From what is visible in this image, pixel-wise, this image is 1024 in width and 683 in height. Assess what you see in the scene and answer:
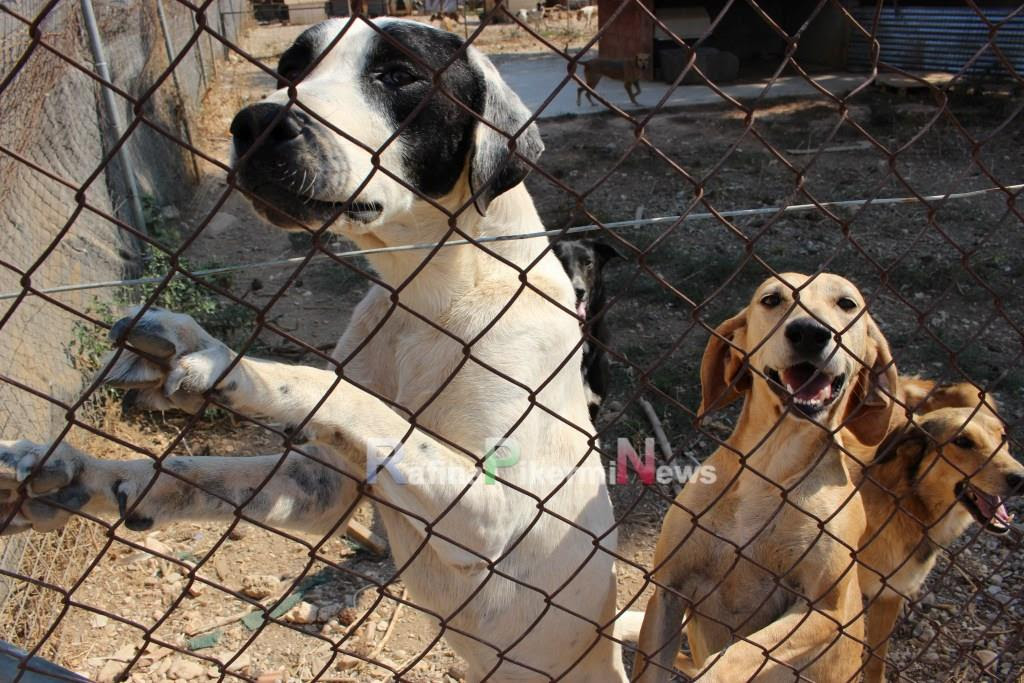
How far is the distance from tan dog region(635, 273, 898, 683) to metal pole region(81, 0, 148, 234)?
150 inches

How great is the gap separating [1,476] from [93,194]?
350 centimetres

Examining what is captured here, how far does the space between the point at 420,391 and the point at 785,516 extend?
49.8 inches

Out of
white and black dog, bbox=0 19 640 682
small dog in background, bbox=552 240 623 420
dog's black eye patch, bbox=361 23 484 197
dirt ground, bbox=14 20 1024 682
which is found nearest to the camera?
white and black dog, bbox=0 19 640 682

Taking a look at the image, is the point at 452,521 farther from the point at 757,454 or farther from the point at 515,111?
the point at 757,454

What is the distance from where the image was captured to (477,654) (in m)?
2.27

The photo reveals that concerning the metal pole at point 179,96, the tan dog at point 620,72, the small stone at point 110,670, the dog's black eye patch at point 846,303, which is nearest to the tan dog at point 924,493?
the dog's black eye patch at point 846,303

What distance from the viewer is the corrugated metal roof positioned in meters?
10.5

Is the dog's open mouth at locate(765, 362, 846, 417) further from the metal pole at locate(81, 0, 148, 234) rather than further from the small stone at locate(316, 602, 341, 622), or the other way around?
the metal pole at locate(81, 0, 148, 234)

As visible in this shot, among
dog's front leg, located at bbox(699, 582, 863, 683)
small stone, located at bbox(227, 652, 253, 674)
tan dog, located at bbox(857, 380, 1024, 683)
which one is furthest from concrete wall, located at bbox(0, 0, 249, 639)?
tan dog, located at bbox(857, 380, 1024, 683)

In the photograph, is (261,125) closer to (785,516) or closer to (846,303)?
(785,516)

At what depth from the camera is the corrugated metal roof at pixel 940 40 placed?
10.5 m

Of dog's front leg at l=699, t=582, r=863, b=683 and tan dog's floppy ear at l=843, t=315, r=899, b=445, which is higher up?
tan dog's floppy ear at l=843, t=315, r=899, b=445

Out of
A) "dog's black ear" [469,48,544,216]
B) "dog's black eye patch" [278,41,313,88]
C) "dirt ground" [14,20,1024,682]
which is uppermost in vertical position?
"dog's black eye patch" [278,41,313,88]

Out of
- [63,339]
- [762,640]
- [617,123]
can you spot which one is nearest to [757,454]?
[762,640]
